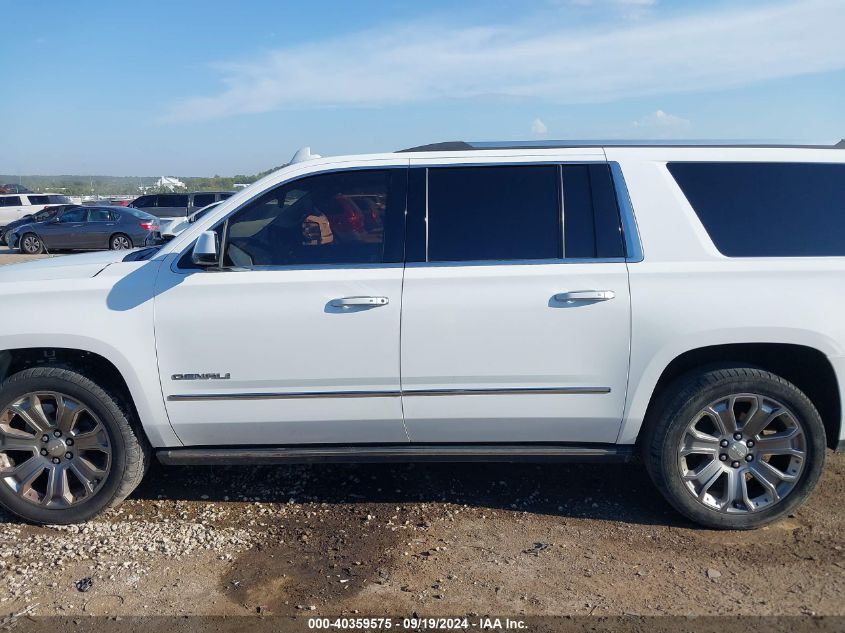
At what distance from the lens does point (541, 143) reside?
412 centimetres

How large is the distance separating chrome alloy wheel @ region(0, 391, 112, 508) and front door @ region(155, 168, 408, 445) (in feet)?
1.67

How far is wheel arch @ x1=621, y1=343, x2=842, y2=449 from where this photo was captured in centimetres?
378

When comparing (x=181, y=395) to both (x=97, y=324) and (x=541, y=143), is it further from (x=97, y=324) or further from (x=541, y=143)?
(x=541, y=143)

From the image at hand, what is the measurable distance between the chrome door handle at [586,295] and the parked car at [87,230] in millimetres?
20746

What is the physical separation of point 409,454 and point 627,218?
1685mm

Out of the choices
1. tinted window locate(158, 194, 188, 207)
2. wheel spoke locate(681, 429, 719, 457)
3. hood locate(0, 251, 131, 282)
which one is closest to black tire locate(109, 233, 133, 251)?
tinted window locate(158, 194, 188, 207)

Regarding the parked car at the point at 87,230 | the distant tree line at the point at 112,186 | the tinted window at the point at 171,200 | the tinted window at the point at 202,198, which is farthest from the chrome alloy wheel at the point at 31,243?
the distant tree line at the point at 112,186

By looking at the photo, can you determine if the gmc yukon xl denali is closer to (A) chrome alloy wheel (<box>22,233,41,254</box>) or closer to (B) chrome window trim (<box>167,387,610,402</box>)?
(B) chrome window trim (<box>167,387,610,402</box>)

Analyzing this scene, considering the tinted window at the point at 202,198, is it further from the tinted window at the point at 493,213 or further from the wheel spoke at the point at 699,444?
the wheel spoke at the point at 699,444

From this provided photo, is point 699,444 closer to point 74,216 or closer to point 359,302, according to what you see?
point 359,302

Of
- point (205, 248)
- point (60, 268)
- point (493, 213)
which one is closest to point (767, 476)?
point (493, 213)

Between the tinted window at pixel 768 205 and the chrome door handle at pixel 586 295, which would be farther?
the tinted window at pixel 768 205

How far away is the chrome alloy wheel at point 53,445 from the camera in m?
3.91

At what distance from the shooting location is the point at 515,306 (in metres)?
3.68
